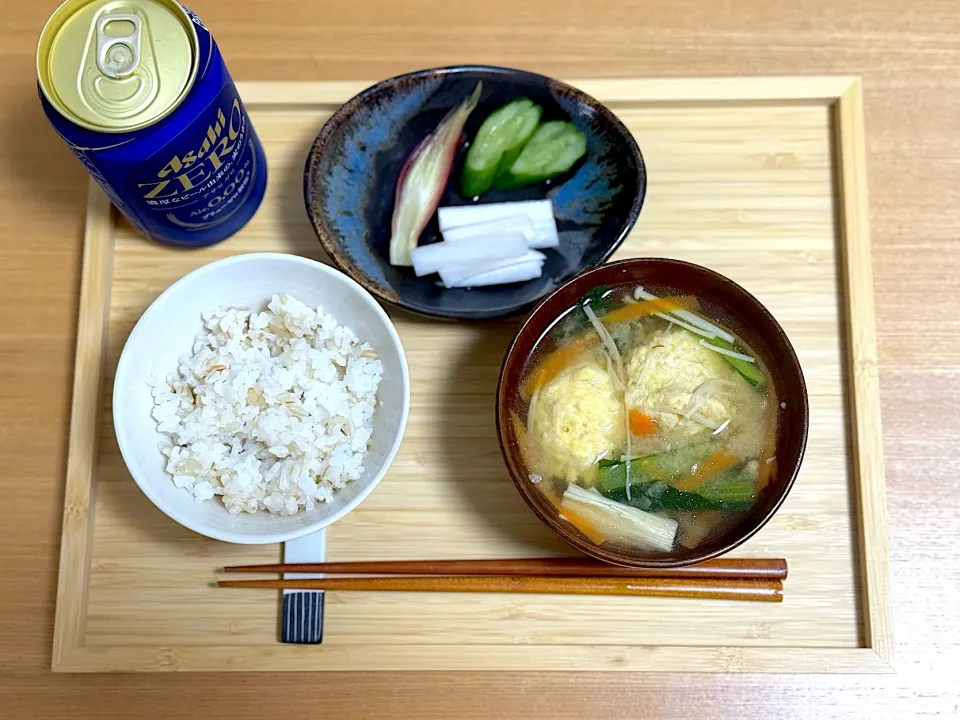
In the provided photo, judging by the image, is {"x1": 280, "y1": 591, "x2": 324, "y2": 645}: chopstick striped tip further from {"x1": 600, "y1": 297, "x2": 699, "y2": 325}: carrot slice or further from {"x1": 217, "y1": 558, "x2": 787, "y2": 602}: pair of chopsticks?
{"x1": 600, "y1": 297, "x2": 699, "y2": 325}: carrot slice

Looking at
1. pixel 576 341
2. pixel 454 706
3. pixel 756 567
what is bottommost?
pixel 454 706

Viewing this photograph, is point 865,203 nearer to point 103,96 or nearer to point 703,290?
point 703,290

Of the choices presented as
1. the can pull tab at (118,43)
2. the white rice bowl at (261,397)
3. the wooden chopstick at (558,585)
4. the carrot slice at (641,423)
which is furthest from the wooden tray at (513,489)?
the can pull tab at (118,43)

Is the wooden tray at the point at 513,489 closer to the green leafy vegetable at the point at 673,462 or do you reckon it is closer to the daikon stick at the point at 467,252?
the daikon stick at the point at 467,252

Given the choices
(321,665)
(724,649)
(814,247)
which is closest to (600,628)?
(724,649)

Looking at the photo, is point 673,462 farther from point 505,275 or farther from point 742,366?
point 505,275

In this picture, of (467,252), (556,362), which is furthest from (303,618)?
(467,252)
